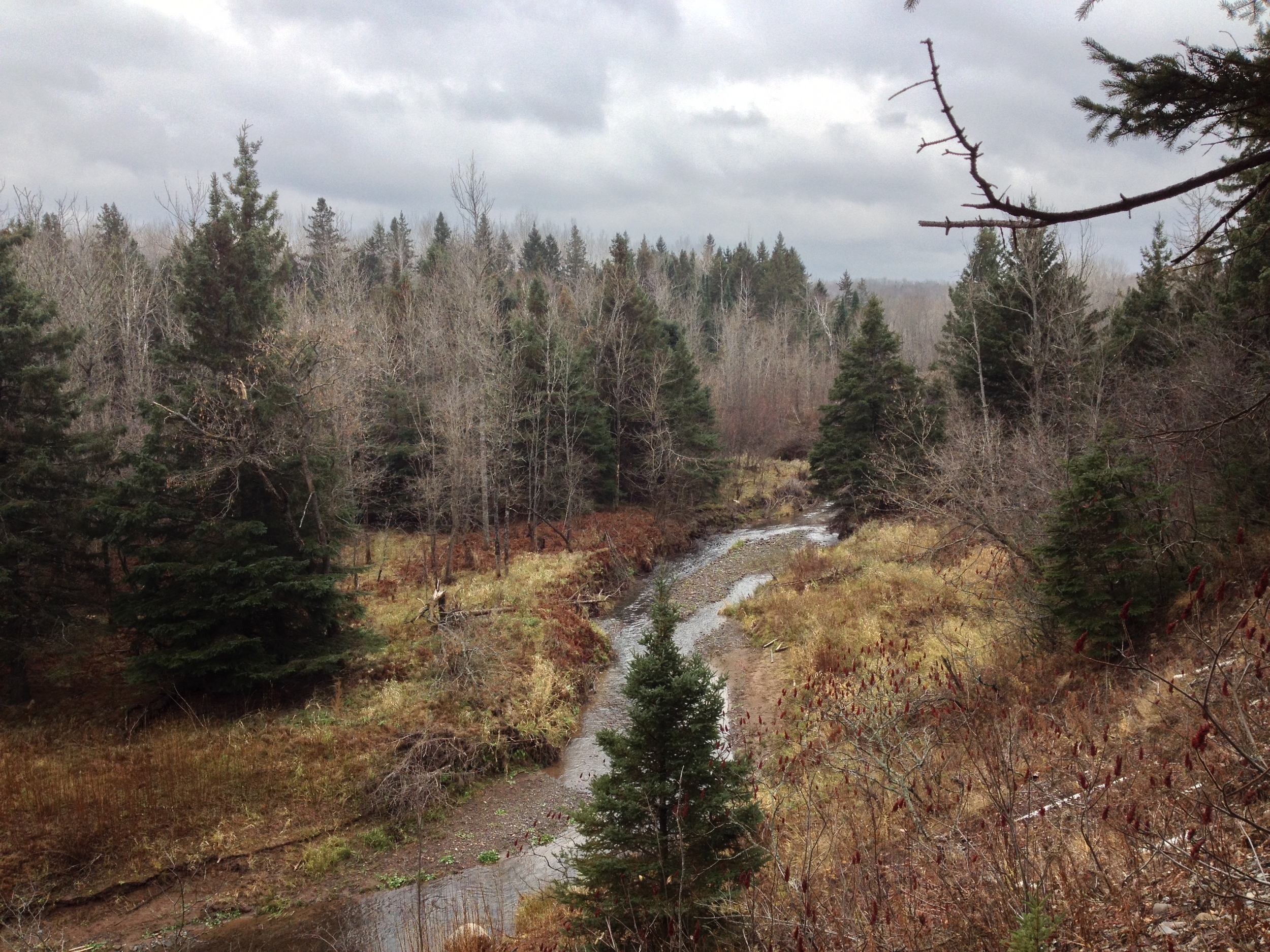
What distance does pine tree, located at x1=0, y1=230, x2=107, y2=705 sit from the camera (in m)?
11.6

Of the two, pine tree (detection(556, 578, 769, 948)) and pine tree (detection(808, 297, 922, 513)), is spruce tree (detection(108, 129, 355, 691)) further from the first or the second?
pine tree (detection(808, 297, 922, 513))

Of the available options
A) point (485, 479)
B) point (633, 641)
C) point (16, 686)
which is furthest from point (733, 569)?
point (16, 686)

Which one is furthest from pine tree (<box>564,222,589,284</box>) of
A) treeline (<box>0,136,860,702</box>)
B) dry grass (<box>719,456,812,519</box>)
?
dry grass (<box>719,456,812,519</box>)

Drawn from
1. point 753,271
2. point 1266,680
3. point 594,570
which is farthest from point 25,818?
point 753,271

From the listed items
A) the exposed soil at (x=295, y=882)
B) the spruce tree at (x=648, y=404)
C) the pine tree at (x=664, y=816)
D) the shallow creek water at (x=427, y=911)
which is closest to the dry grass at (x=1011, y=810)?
the pine tree at (x=664, y=816)

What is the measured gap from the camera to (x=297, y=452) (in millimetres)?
13852

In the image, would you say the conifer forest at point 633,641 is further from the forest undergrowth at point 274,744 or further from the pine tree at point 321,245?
the pine tree at point 321,245

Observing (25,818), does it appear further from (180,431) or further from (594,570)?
(594,570)

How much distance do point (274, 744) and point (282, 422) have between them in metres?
6.00

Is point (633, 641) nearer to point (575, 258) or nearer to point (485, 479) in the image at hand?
point (485, 479)

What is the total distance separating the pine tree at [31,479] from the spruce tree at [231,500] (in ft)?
2.84

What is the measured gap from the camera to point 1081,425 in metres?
17.0

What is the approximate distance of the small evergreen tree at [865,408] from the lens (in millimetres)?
25531

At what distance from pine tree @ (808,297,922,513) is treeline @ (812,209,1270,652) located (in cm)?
7
